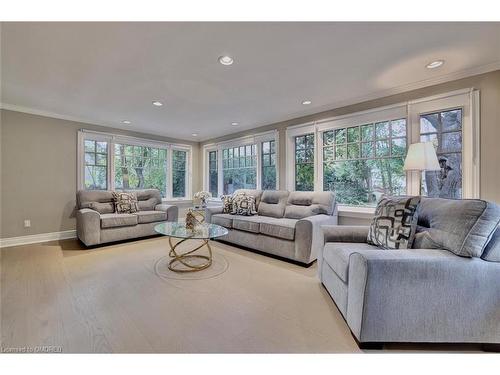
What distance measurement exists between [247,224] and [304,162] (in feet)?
5.56

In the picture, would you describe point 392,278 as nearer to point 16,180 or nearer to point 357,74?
point 357,74

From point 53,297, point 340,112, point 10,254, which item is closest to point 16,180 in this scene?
point 10,254

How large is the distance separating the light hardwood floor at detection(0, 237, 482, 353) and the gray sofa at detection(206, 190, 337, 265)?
28 cm

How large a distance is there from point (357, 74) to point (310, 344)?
282 centimetres

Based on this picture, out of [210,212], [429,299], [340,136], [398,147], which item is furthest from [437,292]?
[210,212]

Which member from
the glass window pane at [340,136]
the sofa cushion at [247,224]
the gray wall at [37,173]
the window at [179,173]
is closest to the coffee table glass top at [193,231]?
the sofa cushion at [247,224]

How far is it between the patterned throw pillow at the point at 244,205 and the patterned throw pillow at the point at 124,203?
6.55 feet

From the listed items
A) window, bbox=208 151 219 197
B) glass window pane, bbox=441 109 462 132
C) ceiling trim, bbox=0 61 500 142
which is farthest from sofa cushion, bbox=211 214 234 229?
glass window pane, bbox=441 109 462 132

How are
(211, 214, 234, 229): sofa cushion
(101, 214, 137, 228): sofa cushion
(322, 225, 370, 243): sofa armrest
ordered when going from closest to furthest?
1. (322, 225, 370, 243): sofa armrest
2. (101, 214, 137, 228): sofa cushion
3. (211, 214, 234, 229): sofa cushion

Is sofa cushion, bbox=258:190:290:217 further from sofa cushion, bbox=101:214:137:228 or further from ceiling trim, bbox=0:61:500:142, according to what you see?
sofa cushion, bbox=101:214:137:228

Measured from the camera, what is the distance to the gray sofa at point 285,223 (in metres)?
2.91

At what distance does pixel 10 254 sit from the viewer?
3242 mm

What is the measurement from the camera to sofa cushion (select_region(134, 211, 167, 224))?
4.12 m

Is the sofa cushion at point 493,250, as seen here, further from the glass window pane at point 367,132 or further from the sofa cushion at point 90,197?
the sofa cushion at point 90,197
